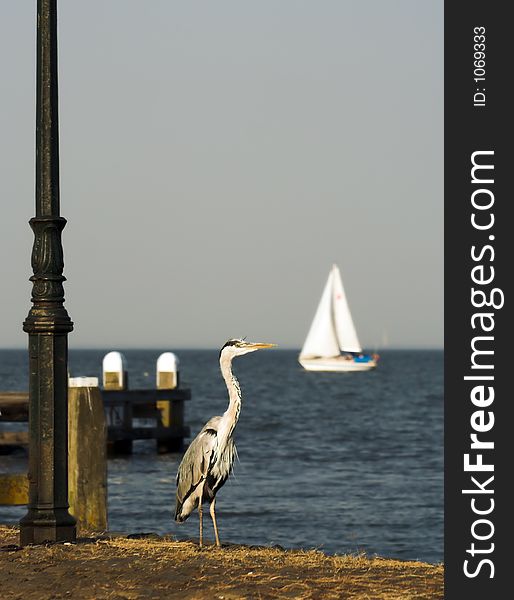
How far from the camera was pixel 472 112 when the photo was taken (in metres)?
8.05

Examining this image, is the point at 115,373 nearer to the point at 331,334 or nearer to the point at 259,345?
the point at 259,345

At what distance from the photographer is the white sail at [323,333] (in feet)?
396

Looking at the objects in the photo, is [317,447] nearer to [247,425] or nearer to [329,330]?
[247,425]

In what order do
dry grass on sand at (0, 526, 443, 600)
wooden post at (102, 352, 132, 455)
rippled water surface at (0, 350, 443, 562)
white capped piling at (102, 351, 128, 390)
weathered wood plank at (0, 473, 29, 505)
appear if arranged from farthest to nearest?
1. white capped piling at (102, 351, 128, 390)
2. wooden post at (102, 352, 132, 455)
3. rippled water surface at (0, 350, 443, 562)
4. weathered wood plank at (0, 473, 29, 505)
5. dry grass on sand at (0, 526, 443, 600)

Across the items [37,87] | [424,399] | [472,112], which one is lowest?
[424,399]

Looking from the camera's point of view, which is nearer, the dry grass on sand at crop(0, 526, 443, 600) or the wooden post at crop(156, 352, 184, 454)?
the dry grass on sand at crop(0, 526, 443, 600)

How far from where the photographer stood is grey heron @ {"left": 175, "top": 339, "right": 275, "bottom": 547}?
10.7m

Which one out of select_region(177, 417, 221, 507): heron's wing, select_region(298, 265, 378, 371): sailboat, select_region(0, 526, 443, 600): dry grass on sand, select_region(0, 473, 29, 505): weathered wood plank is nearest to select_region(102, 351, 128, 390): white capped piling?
select_region(0, 473, 29, 505): weathered wood plank

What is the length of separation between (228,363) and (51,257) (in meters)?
1.74

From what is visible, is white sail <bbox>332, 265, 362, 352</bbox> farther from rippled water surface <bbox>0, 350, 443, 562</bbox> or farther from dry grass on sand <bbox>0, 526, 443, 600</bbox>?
dry grass on sand <bbox>0, 526, 443, 600</bbox>

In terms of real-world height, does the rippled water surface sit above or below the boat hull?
below

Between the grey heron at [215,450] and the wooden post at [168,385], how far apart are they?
2552cm

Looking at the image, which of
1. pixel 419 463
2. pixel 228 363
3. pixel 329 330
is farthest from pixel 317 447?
pixel 329 330

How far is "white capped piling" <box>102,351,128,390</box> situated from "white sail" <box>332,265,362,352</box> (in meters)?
84.1
